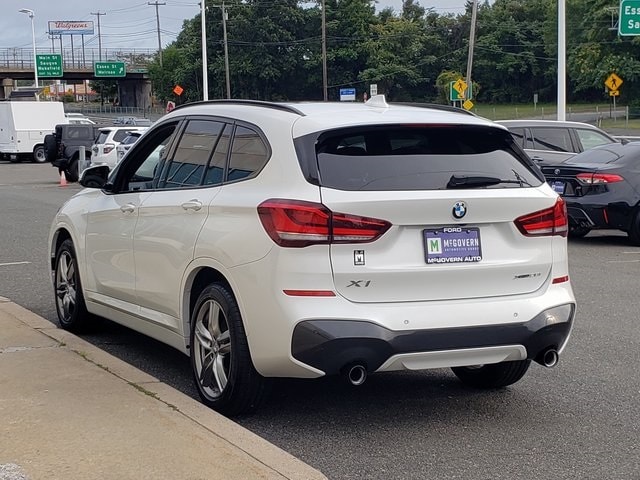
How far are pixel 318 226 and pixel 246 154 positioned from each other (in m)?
0.89

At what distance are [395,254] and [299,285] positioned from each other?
524 millimetres

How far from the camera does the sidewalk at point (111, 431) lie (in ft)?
14.3

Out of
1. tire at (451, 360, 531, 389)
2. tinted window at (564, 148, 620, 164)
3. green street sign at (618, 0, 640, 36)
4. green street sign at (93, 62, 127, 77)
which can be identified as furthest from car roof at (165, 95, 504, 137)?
green street sign at (93, 62, 127, 77)

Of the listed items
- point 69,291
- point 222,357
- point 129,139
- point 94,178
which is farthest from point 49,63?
point 222,357

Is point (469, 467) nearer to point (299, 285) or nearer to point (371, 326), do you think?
point (371, 326)

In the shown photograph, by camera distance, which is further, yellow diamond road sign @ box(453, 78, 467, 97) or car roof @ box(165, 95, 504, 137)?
yellow diamond road sign @ box(453, 78, 467, 97)

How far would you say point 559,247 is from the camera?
5.50 metres

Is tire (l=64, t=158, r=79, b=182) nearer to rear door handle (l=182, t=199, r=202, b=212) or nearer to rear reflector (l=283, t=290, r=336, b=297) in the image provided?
rear door handle (l=182, t=199, r=202, b=212)

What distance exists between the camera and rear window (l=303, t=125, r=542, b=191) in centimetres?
508

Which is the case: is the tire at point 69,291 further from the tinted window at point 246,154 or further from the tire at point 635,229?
the tire at point 635,229

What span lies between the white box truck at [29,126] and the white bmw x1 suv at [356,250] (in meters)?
39.7

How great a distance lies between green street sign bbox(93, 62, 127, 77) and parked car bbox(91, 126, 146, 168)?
5724 centimetres

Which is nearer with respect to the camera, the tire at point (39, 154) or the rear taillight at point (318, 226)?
the rear taillight at point (318, 226)

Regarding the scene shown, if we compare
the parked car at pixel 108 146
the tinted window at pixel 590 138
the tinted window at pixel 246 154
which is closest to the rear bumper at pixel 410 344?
the tinted window at pixel 246 154
